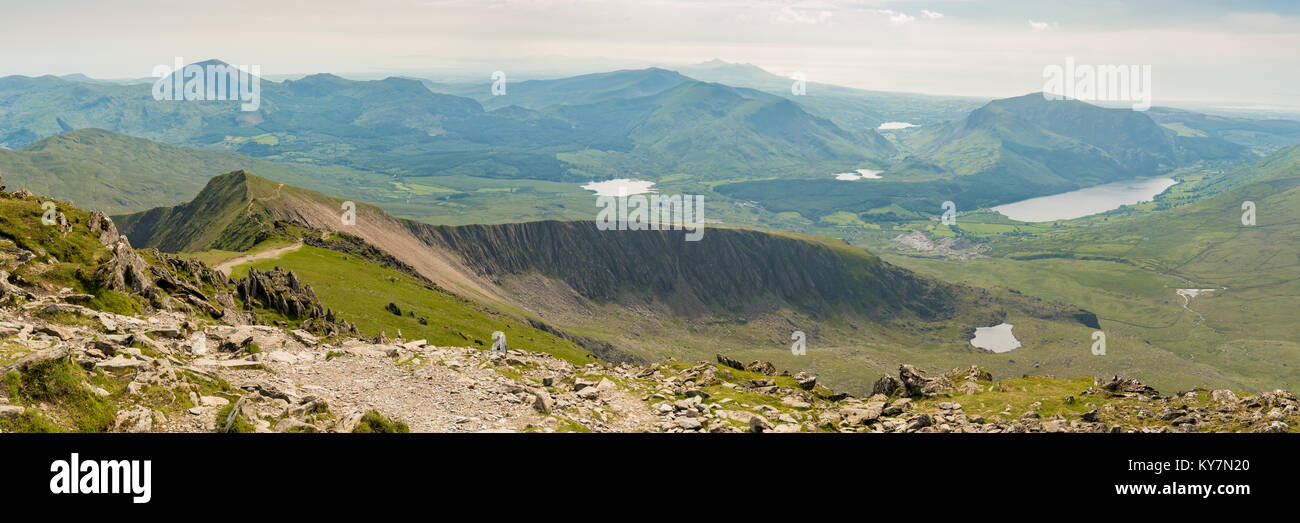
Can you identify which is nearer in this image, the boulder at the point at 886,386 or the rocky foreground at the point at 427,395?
the rocky foreground at the point at 427,395

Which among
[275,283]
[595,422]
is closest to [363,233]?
[275,283]

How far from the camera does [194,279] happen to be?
6381cm

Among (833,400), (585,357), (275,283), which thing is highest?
(275,283)

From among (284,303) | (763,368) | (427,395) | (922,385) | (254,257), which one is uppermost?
(254,257)

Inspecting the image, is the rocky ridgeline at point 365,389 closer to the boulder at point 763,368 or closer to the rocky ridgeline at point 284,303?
the rocky ridgeline at point 284,303

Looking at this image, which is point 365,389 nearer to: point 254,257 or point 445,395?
point 445,395

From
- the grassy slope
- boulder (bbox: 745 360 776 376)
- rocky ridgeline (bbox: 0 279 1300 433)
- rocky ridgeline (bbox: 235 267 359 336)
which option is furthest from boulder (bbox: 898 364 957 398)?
the grassy slope

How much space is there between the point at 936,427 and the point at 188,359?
45.7 m

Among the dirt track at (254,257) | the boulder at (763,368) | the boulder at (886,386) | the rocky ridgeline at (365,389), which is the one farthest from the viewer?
the dirt track at (254,257)

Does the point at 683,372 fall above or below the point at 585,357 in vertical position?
above

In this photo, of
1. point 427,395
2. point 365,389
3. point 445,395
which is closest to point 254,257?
point 365,389

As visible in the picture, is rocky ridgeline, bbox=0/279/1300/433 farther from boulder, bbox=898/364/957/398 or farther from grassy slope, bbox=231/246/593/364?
grassy slope, bbox=231/246/593/364

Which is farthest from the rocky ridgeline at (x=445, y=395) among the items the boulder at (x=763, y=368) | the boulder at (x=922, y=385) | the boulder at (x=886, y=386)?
the boulder at (x=763, y=368)
